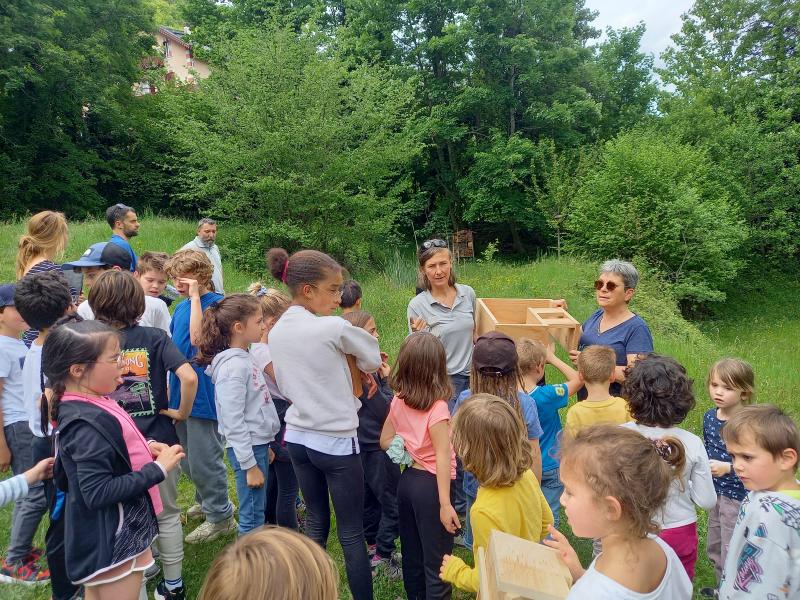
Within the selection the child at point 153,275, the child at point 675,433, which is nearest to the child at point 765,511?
the child at point 675,433

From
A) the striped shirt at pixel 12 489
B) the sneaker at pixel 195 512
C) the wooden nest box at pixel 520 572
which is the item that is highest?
the wooden nest box at pixel 520 572

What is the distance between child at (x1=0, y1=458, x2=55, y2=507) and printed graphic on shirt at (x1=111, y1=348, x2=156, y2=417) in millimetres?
660

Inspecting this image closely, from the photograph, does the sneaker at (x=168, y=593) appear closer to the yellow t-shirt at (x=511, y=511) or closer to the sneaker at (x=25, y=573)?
the sneaker at (x=25, y=573)

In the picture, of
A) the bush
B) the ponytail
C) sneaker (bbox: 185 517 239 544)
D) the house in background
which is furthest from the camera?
the house in background

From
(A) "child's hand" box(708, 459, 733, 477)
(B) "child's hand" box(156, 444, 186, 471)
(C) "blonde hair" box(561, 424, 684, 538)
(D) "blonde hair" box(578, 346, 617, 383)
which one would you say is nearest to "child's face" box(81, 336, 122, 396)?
(B) "child's hand" box(156, 444, 186, 471)

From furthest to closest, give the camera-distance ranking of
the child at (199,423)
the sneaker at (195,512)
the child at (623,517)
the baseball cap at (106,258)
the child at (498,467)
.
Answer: the baseball cap at (106,258) → the sneaker at (195,512) → the child at (199,423) → the child at (498,467) → the child at (623,517)

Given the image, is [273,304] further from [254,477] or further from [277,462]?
[254,477]

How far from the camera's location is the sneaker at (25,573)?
3291mm

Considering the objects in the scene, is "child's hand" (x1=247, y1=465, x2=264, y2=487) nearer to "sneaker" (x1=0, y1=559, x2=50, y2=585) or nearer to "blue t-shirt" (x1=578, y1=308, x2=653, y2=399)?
"sneaker" (x1=0, y1=559, x2=50, y2=585)

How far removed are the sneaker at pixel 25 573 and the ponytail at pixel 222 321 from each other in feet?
5.11

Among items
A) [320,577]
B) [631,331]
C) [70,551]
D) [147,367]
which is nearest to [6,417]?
[147,367]

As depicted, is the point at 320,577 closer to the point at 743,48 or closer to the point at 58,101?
the point at 58,101

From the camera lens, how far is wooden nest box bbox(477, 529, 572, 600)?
3.92 feet

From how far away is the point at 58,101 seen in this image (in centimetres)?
2086
